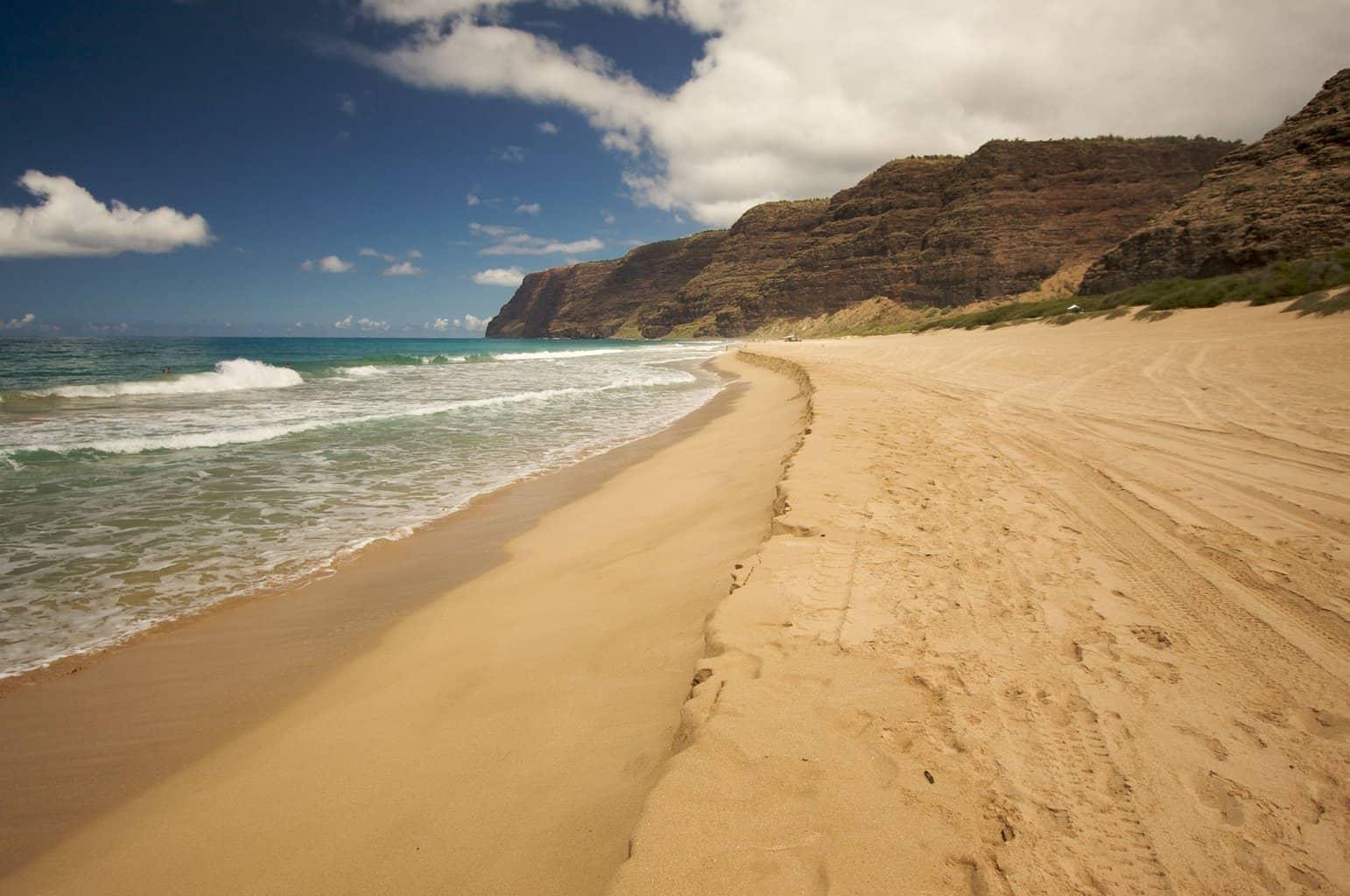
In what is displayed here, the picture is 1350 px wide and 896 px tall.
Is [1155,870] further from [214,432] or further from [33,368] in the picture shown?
[33,368]

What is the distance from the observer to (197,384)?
2067 cm

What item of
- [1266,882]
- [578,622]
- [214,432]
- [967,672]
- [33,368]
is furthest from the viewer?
[33,368]

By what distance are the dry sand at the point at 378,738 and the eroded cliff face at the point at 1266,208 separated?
3153 centimetres

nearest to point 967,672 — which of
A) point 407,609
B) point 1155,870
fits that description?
point 1155,870

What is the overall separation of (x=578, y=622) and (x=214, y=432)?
1067 cm

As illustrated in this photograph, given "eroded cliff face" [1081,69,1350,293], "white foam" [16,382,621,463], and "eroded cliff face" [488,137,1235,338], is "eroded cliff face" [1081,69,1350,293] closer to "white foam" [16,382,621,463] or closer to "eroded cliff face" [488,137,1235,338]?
"eroded cliff face" [488,137,1235,338]

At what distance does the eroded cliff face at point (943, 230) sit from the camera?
6278 cm

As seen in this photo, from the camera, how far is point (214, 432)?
10.6 m

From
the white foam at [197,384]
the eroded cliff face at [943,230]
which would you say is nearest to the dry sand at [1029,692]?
the white foam at [197,384]

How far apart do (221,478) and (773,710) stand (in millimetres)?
8110

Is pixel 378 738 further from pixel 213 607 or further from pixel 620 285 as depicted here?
pixel 620 285

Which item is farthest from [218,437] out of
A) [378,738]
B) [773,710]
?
[773,710]

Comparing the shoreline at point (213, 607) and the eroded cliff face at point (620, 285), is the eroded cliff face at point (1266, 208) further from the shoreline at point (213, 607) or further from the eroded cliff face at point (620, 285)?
the eroded cliff face at point (620, 285)

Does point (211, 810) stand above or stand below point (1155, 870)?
below
